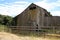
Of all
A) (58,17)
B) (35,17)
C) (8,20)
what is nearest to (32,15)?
(35,17)

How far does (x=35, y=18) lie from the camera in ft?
144

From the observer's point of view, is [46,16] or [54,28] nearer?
[54,28]

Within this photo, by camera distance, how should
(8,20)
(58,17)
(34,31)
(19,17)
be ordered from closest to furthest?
(34,31) < (58,17) < (19,17) < (8,20)

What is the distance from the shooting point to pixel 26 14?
1772 inches

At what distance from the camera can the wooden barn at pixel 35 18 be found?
4238cm

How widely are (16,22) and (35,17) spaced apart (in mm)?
4336

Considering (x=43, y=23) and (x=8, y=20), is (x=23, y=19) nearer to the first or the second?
(x=43, y=23)

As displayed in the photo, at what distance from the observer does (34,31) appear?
33.6m

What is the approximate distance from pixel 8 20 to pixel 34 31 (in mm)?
20168

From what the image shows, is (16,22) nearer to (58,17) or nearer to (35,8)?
(35,8)

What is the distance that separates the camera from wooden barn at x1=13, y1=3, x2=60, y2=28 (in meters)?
42.4

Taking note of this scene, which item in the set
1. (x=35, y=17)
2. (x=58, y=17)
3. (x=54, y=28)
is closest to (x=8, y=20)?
(x=35, y=17)

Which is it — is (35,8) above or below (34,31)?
above

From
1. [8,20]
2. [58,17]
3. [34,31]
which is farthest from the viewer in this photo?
[8,20]
